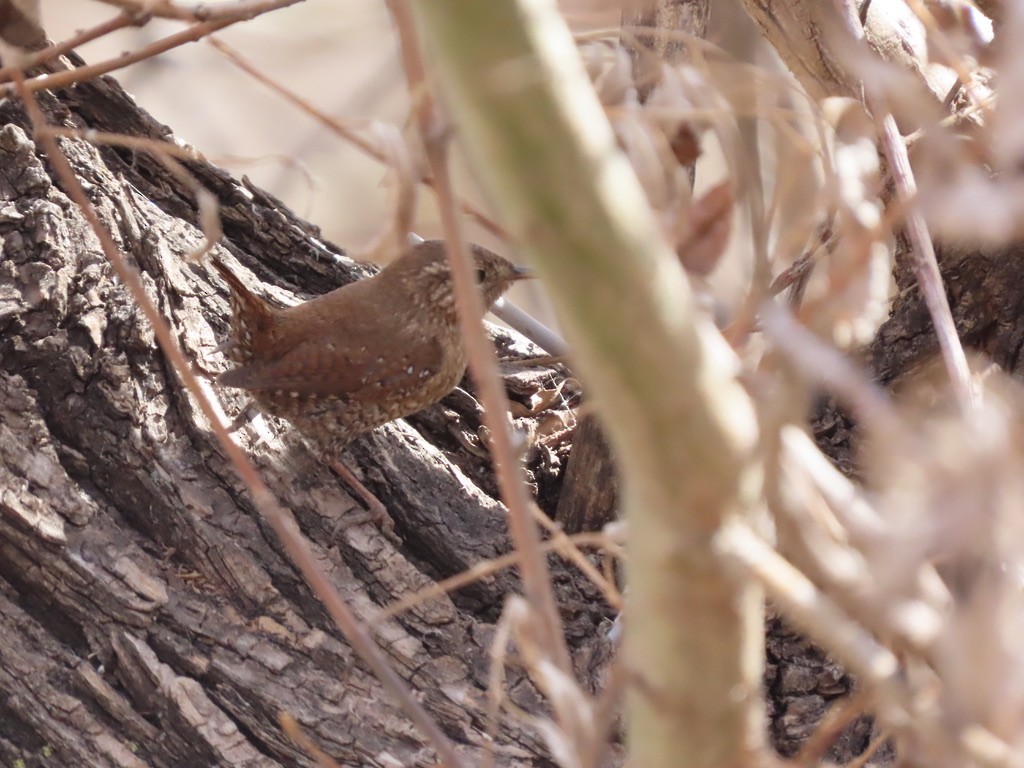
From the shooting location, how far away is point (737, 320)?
0.69m

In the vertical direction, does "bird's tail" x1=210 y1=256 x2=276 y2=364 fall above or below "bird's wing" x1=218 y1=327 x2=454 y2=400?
below

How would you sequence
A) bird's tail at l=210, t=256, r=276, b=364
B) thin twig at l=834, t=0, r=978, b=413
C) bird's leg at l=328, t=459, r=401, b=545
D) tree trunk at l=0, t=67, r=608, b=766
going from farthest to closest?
bird's tail at l=210, t=256, r=276, b=364 < bird's leg at l=328, t=459, r=401, b=545 < tree trunk at l=0, t=67, r=608, b=766 < thin twig at l=834, t=0, r=978, b=413

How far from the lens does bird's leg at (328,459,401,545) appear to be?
2154mm

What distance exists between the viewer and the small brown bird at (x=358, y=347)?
2.39 m

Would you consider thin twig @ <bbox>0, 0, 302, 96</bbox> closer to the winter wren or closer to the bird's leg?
the winter wren

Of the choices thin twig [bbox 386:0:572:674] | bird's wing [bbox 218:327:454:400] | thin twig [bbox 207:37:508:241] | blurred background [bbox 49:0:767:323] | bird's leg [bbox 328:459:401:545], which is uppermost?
blurred background [bbox 49:0:767:323]

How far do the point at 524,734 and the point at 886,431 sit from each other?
147cm

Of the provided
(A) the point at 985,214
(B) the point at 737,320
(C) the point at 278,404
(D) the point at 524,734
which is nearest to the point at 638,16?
(C) the point at 278,404

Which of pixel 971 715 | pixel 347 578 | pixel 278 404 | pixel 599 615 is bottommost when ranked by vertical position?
pixel 971 715

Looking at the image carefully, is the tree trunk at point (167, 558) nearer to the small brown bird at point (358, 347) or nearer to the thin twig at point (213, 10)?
the small brown bird at point (358, 347)

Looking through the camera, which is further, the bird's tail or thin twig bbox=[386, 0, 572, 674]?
the bird's tail

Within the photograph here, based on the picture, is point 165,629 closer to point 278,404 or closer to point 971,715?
point 278,404

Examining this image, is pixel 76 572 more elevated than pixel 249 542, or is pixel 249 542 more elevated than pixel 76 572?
pixel 249 542

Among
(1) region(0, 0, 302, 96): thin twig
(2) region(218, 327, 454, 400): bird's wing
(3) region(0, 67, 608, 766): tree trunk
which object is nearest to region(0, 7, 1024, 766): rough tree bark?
(3) region(0, 67, 608, 766): tree trunk
